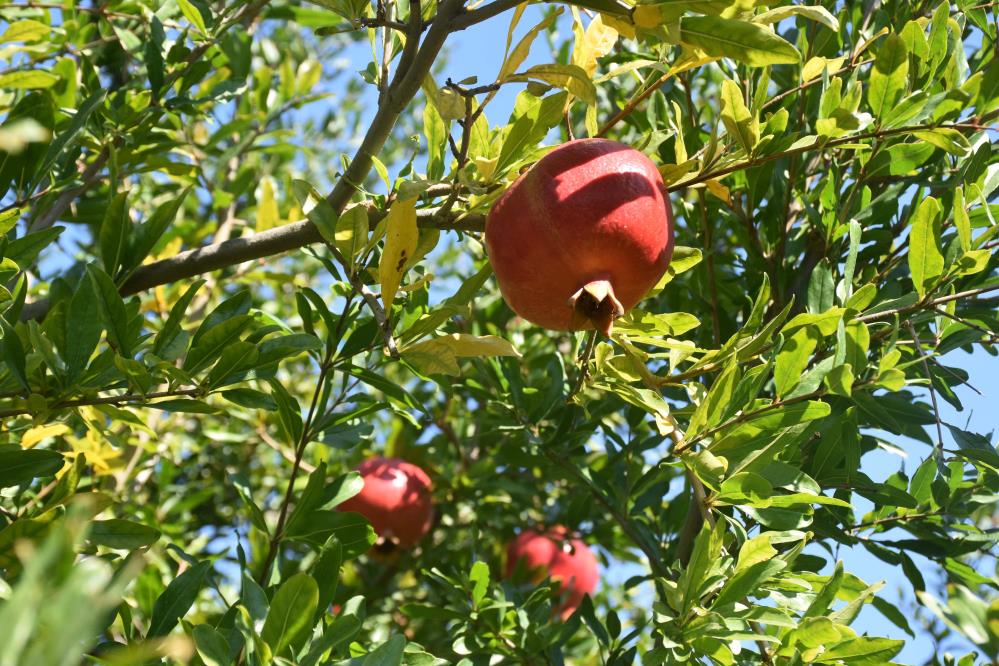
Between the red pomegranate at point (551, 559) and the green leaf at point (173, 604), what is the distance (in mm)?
1067

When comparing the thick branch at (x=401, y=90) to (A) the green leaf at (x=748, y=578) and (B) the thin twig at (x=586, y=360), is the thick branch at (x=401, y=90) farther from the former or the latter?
(A) the green leaf at (x=748, y=578)

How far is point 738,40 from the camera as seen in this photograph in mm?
979

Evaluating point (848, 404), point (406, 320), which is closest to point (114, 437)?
point (406, 320)

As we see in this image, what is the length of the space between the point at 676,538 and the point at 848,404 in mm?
582

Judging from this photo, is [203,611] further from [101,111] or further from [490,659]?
[101,111]

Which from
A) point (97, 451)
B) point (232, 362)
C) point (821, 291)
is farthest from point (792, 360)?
point (97, 451)

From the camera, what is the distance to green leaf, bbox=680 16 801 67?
0.97 m

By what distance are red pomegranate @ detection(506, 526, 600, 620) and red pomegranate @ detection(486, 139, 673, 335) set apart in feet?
3.74

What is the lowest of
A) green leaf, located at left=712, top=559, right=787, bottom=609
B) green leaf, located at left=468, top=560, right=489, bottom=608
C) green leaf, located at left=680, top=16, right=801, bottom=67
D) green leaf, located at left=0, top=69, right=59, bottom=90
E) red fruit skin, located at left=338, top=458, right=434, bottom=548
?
red fruit skin, located at left=338, top=458, right=434, bottom=548

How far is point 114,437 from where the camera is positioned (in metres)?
1.29

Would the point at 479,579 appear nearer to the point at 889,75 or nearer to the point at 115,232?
the point at 115,232

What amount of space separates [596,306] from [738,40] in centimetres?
A: 32

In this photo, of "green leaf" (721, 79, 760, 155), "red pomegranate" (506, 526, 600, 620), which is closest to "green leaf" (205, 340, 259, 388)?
"green leaf" (721, 79, 760, 155)

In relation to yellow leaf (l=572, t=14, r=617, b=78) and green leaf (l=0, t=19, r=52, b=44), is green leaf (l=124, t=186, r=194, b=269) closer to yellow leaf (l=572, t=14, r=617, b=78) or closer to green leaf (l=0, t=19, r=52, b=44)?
yellow leaf (l=572, t=14, r=617, b=78)
